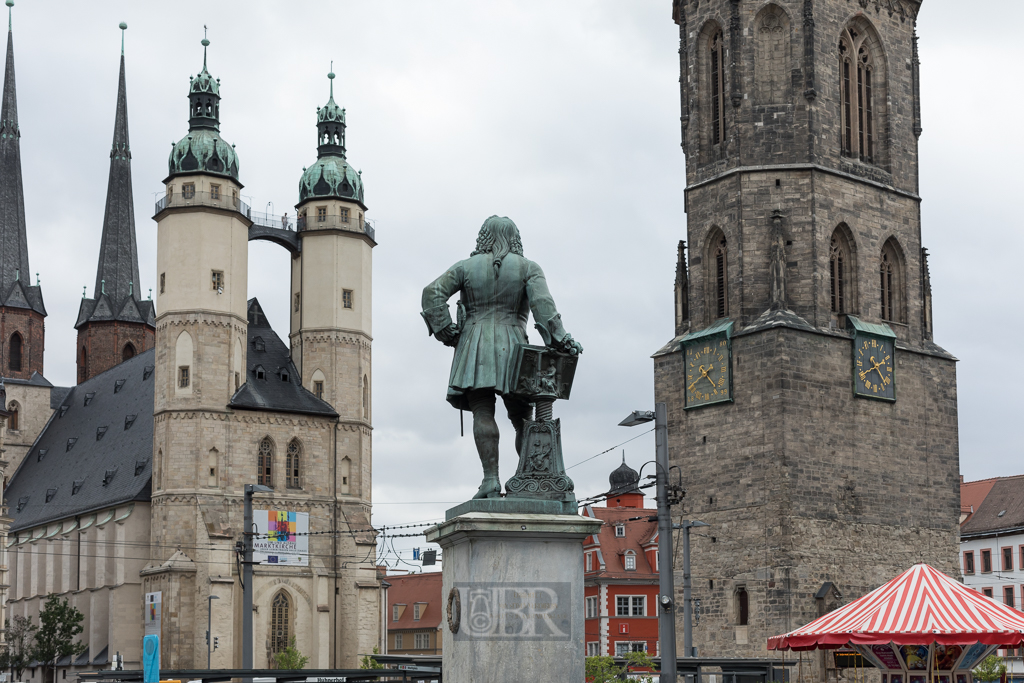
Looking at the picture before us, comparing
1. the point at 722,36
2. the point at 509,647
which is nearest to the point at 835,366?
the point at 722,36

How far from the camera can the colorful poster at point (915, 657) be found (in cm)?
2006

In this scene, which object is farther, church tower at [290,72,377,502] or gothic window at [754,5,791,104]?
church tower at [290,72,377,502]

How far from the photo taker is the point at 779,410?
45.8m

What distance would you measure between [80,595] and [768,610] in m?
43.4

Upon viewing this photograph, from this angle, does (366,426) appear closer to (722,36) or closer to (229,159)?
(229,159)

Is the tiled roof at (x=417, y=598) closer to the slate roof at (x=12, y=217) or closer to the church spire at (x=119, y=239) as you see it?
the church spire at (x=119, y=239)

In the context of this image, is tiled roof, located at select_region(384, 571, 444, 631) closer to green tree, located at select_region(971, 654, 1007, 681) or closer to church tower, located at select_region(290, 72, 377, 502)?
church tower, located at select_region(290, 72, 377, 502)

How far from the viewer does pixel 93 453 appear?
82.1 meters

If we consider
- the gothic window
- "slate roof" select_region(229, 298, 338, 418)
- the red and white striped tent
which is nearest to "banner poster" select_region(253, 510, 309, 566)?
"slate roof" select_region(229, 298, 338, 418)

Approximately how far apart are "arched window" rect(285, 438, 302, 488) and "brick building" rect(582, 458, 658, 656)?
47.8ft

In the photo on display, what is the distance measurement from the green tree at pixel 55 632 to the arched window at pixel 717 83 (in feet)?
122

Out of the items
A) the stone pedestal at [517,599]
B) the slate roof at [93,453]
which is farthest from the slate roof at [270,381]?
the stone pedestal at [517,599]

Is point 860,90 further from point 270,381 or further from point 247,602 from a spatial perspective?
point 270,381

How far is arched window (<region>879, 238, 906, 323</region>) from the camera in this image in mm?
49719
